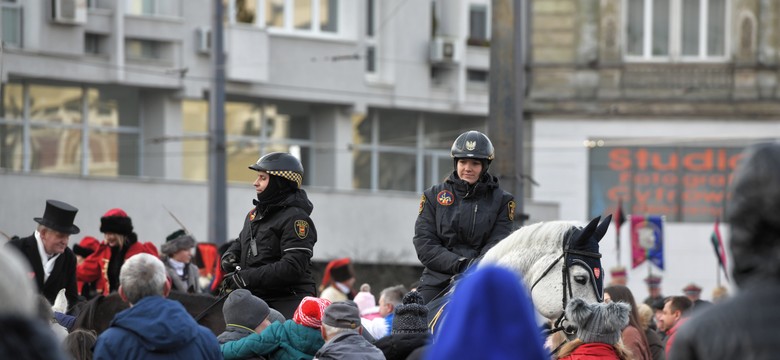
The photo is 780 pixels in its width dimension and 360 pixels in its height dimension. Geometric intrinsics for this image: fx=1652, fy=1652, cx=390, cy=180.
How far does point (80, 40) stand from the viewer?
117 ft

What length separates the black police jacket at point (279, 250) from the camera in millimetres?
11211

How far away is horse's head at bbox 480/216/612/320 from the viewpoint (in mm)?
9570

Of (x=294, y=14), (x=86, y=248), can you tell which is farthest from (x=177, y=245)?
(x=294, y=14)

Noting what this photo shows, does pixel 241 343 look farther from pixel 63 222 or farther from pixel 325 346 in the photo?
pixel 63 222

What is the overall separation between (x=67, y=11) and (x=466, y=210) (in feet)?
83.5

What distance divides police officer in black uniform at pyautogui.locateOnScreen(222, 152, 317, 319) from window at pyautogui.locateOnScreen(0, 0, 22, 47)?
24.3 meters

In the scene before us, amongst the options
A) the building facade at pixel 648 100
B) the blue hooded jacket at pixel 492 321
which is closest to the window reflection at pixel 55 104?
the building facade at pixel 648 100

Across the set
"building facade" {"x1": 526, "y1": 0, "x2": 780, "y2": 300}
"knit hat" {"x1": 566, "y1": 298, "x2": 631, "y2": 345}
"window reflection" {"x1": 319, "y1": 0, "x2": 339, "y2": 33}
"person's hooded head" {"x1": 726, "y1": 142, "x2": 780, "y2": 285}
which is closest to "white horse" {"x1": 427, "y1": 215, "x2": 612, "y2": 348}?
"knit hat" {"x1": 566, "y1": 298, "x2": 631, "y2": 345}

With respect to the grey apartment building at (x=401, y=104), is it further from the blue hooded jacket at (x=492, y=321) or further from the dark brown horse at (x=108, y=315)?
the blue hooded jacket at (x=492, y=321)

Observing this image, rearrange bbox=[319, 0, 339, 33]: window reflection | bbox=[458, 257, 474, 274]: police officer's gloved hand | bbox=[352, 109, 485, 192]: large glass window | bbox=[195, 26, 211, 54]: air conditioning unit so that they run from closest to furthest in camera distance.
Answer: bbox=[458, 257, 474, 274]: police officer's gloved hand < bbox=[195, 26, 211, 54]: air conditioning unit < bbox=[319, 0, 339, 33]: window reflection < bbox=[352, 109, 485, 192]: large glass window

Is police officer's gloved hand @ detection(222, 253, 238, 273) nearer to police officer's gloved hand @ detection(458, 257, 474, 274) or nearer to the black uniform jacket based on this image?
the black uniform jacket

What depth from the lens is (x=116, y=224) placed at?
14219 millimetres

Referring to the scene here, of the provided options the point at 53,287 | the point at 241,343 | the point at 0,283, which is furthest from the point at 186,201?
the point at 0,283

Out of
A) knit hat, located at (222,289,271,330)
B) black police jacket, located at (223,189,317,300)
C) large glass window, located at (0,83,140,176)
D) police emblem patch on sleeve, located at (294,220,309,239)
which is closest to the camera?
knit hat, located at (222,289,271,330)
